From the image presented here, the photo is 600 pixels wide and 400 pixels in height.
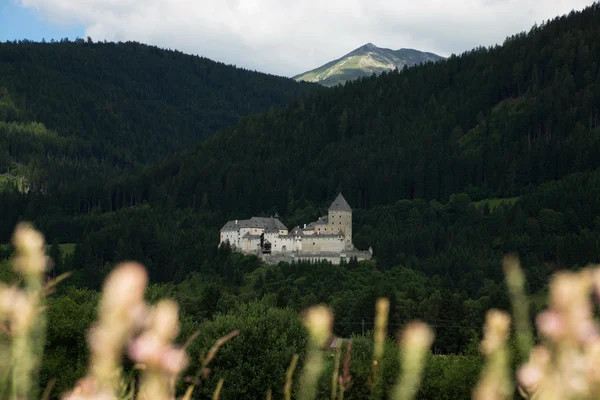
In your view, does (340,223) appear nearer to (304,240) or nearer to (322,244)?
(322,244)

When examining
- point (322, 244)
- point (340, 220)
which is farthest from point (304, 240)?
point (340, 220)

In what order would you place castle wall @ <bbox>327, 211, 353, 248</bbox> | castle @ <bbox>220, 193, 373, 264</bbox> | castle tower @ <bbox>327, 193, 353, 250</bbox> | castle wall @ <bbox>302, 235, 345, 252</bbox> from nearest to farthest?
castle @ <bbox>220, 193, 373, 264</bbox>
castle wall @ <bbox>302, 235, 345, 252</bbox>
castle wall @ <bbox>327, 211, 353, 248</bbox>
castle tower @ <bbox>327, 193, 353, 250</bbox>

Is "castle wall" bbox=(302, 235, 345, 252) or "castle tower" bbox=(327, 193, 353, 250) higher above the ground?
"castle tower" bbox=(327, 193, 353, 250)

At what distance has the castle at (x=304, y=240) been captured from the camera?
181950mm

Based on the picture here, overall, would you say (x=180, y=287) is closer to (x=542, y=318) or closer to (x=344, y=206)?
(x=344, y=206)

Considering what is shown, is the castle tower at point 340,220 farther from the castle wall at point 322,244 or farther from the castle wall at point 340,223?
the castle wall at point 322,244

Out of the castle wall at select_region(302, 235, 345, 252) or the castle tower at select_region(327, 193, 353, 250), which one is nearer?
the castle wall at select_region(302, 235, 345, 252)

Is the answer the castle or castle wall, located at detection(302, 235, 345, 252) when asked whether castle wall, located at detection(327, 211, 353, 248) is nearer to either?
the castle

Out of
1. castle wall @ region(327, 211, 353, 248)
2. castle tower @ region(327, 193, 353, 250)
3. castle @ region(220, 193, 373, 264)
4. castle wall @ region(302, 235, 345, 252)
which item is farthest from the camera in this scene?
castle tower @ region(327, 193, 353, 250)

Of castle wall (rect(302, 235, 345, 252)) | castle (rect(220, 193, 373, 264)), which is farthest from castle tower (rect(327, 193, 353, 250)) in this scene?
castle wall (rect(302, 235, 345, 252))

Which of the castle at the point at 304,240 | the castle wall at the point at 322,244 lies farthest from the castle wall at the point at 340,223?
the castle wall at the point at 322,244

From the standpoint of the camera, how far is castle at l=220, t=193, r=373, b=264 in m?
182

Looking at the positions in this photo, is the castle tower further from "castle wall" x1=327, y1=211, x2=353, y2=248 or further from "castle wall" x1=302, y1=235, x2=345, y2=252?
"castle wall" x1=302, y1=235, x2=345, y2=252

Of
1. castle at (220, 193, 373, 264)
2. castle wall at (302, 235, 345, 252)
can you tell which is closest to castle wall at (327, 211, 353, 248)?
castle at (220, 193, 373, 264)
